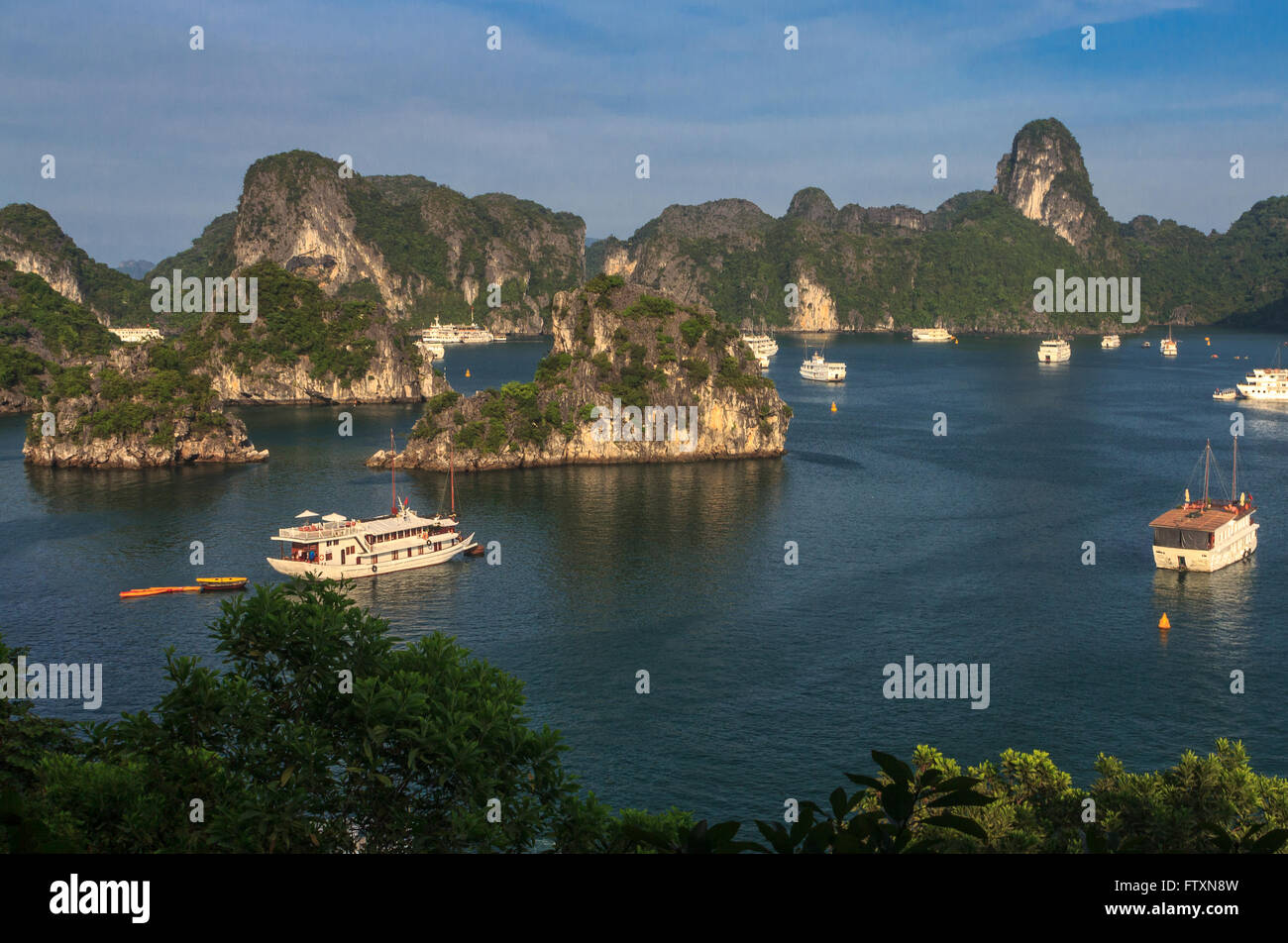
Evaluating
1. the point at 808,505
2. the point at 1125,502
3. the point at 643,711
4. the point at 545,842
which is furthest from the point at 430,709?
the point at 1125,502

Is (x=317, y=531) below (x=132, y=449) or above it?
below

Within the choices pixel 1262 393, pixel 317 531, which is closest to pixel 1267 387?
pixel 1262 393

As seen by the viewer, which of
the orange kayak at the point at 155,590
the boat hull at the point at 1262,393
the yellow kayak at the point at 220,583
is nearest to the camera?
the orange kayak at the point at 155,590

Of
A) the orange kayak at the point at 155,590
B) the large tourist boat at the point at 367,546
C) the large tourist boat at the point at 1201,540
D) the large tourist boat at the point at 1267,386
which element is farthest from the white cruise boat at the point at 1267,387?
the orange kayak at the point at 155,590

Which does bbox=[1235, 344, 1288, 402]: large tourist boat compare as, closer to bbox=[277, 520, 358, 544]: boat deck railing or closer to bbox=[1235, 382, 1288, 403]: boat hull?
bbox=[1235, 382, 1288, 403]: boat hull

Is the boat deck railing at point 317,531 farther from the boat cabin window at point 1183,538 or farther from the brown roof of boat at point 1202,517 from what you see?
the boat cabin window at point 1183,538

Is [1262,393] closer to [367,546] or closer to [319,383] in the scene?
[367,546]

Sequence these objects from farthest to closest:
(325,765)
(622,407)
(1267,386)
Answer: (1267,386) → (622,407) → (325,765)
